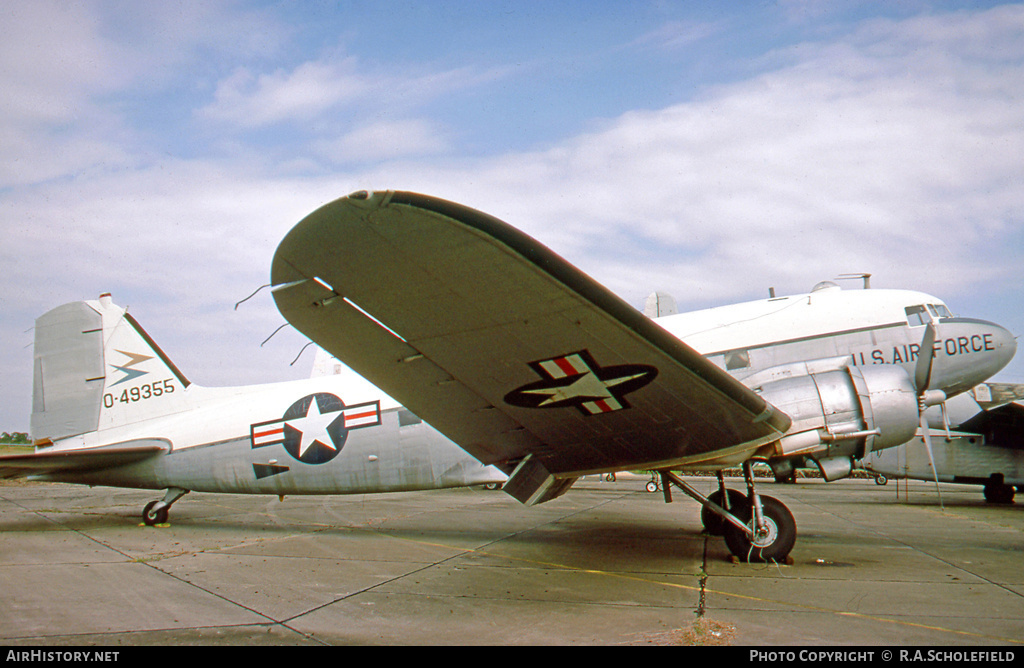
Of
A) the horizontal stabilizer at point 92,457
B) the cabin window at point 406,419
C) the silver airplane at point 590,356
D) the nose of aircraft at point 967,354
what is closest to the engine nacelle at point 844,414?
the silver airplane at point 590,356

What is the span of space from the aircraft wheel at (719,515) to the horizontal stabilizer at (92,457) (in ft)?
26.1

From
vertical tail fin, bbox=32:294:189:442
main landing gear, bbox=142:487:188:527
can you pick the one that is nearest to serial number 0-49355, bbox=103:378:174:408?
vertical tail fin, bbox=32:294:189:442

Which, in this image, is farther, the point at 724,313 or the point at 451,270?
the point at 724,313

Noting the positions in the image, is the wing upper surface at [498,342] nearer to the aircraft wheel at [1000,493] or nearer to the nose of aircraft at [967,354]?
the nose of aircraft at [967,354]

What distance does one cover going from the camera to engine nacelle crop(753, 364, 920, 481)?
Result: 6.21 meters

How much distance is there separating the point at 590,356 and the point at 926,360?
455 centimetres

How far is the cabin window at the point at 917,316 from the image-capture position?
768cm

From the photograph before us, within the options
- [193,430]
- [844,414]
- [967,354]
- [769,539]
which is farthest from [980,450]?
[193,430]

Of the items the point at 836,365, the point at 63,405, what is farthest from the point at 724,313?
the point at 63,405

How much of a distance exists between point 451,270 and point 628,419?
250cm

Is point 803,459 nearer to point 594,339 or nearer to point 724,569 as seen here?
point 724,569

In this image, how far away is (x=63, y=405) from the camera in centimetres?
949

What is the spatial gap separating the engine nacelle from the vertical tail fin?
888 cm

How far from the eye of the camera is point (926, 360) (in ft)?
21.7
